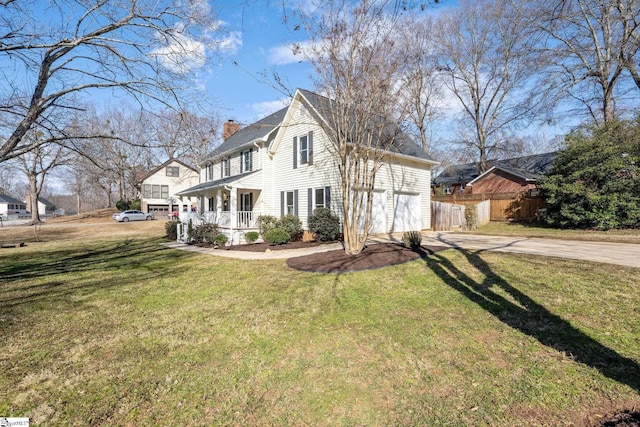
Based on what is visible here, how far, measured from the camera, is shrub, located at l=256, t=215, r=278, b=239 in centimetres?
1464

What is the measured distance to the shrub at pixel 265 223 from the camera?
576 inches

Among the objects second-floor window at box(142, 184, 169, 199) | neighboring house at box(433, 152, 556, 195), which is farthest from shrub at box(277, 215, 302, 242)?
second-floor window at box(142, 184, 169, 199)

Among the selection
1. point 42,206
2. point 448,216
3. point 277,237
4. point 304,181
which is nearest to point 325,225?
point 277,237

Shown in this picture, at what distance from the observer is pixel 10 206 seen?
7031cm

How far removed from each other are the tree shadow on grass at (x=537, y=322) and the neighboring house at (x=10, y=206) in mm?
92705

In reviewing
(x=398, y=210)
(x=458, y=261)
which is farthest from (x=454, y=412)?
(x=398, y=210)

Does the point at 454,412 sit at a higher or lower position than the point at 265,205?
lower

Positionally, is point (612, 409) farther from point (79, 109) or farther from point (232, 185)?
point (232, 185)

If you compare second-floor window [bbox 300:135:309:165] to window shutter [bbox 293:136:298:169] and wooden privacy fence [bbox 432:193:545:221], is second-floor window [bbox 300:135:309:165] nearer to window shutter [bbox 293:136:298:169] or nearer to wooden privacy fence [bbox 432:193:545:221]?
window shutter [bbox 293:136:298:169]

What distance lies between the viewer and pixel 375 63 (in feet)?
27.6

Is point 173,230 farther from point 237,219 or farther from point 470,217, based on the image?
point 470,217

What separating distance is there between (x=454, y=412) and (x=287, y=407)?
150 centimetres

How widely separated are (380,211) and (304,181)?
161 inches

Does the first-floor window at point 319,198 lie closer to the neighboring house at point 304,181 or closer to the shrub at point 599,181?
the neighboring house at point 304,181
